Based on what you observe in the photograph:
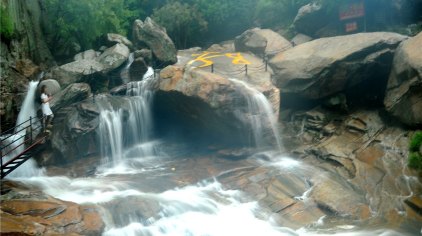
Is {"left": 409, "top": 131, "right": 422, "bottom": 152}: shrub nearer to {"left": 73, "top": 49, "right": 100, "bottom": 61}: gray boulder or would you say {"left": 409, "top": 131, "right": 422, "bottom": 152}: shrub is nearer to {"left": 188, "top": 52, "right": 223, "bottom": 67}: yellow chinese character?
{"left": 188, "top": 52, "right": 223, "bottom": 67}: yellow chinese character

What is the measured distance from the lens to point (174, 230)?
11672 mm

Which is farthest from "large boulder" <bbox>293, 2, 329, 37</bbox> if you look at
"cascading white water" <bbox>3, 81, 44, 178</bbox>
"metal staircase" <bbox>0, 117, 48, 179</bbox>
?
"metal staircase" <bbox>0, 117, 48, 179</bbox>

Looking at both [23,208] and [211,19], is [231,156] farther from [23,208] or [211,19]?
[211,19]

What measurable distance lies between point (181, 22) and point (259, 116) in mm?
19346

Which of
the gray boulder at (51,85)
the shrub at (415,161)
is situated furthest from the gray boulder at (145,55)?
the shrub at (415,161)

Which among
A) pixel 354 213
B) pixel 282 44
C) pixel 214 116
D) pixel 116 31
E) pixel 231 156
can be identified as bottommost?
pixel 354 213

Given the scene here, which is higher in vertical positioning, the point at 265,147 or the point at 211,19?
the point at 211,19

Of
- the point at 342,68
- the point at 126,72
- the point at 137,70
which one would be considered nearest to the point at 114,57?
the point at 126,72

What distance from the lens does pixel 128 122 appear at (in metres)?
18.6

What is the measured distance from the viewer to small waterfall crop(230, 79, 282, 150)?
1814 centimetres

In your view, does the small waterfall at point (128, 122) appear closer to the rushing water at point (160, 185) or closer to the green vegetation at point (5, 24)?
→ the rushing water at point (160, 185)

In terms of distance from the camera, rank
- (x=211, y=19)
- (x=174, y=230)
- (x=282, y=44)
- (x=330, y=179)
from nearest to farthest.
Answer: (x=174, y=230) < (x=330, y=179) < (x=282, y=44) < (x=211, y=19)

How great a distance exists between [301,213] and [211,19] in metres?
27.1

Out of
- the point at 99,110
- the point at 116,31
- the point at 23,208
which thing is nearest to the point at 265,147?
the point at 99,110
